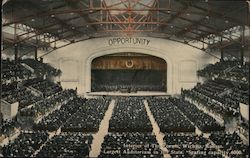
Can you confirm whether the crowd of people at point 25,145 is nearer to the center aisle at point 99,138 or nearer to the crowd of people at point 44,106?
the center aisle at point 99,138

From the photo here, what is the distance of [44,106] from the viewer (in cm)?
3778

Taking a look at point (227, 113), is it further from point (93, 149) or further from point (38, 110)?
point (38, 110)

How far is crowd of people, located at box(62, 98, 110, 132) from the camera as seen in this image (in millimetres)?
28719

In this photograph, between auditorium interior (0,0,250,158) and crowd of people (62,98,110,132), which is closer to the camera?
auditorium interior (0,0,250,158)

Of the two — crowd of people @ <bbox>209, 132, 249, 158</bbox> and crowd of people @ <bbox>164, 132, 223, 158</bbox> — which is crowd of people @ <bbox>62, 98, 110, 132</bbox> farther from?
crowd of people @ <bbox>209, 132, 249, 158</bbox>

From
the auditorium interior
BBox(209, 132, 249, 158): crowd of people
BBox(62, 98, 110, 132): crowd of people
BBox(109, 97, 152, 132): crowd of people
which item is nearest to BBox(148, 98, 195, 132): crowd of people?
the auditorium interior

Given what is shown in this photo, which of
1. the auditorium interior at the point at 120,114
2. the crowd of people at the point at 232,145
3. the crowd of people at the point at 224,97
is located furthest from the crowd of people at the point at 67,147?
the crowd of people at the point at 224,97

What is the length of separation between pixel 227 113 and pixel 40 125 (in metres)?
14.5

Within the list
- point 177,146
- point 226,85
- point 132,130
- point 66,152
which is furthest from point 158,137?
point 226,85

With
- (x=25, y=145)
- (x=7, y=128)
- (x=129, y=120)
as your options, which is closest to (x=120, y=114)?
(x=129, y=120)

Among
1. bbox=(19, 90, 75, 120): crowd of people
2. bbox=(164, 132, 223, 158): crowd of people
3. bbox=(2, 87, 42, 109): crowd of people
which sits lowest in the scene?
bbox=(164, 132, 223, 158): crowd of people

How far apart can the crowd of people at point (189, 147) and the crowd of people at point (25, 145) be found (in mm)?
7576

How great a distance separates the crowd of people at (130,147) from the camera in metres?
19.9

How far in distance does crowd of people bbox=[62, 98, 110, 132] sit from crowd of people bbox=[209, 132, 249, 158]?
9018 millimetres
